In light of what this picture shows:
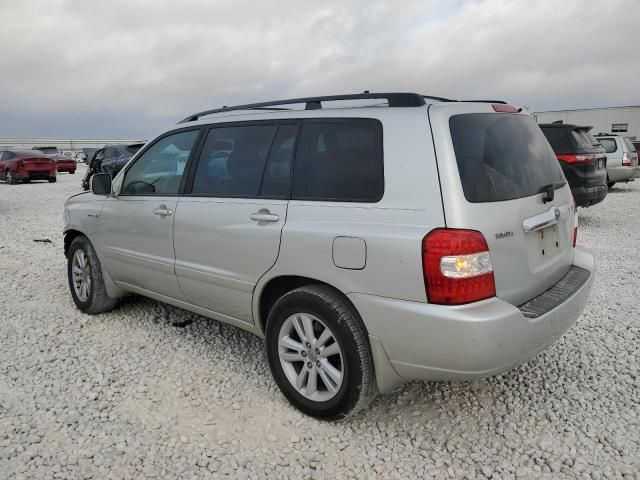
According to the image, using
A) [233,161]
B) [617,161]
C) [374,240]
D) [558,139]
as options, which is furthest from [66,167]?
[374,240]

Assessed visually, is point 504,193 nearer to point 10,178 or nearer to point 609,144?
point 609,144

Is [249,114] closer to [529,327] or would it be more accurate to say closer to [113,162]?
[529,327]

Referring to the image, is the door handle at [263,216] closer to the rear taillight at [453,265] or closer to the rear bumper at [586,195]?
the rear taillight at [453,265]

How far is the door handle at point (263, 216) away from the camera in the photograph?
2.94m

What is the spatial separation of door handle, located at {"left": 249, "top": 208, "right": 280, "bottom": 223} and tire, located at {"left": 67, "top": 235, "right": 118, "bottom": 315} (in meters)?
2.12

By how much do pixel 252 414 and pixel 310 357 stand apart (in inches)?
20.4

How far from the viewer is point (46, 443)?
273 centimetres

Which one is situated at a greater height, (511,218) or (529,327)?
(511,218)

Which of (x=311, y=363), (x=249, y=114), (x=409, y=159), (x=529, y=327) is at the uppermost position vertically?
(x=249, y=114)

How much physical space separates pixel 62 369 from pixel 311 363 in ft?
6.22

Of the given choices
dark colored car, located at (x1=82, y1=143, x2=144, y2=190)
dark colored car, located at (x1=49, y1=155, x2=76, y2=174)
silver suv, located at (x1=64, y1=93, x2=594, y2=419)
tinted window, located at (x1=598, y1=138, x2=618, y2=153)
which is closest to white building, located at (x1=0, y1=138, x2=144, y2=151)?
dark colored car, located at (x1=49, y1=155, x2=76, y2=174)

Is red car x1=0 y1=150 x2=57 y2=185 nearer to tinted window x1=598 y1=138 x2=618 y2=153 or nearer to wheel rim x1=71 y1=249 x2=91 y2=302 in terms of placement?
wheel rim x1=71 y1=249 x2=91 y2=302

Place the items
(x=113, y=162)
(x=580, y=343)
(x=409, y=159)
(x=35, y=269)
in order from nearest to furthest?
1. (x=409, y=159)
2. (x=580, y=343)
3. (x=35, y=269)
4. (x=113, y=162)

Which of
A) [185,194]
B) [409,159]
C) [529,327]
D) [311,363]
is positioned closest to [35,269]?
[185,194]
